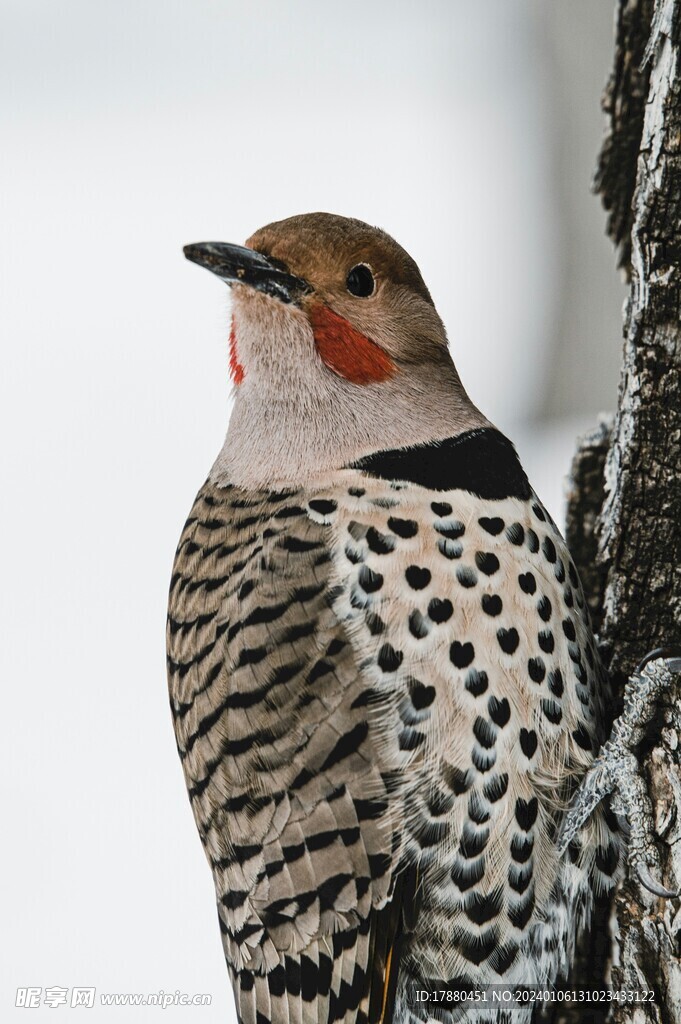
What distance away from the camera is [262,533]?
1884 millimetres

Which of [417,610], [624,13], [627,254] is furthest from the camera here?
[627,254]

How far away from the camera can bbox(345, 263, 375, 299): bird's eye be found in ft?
6.51

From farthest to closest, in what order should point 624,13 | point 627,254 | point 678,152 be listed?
point 627,254, point 624,13, point 678,152

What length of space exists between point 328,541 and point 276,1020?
0.83m

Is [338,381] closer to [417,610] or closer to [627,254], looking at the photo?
[417,610]

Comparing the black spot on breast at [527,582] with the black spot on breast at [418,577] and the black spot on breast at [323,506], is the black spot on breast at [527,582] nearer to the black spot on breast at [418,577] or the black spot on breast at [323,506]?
the black spot on breast at [418,577]

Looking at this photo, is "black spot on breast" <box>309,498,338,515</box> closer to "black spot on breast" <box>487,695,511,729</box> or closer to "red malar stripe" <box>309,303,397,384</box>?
"red malar stripe" <box>309,303,397,384</box>

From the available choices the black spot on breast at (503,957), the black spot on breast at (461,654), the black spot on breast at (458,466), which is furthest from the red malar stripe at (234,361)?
the black spot on breast at (503,957)

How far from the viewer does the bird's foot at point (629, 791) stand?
178 cm

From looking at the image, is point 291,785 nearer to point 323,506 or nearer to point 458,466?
point 323,506

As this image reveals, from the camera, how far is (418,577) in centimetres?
173

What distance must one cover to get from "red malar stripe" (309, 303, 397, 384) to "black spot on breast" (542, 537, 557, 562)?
16.8 inches

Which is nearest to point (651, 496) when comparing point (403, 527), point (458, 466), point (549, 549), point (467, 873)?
point (549, 549)

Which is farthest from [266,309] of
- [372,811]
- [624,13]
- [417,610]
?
[624,13]
